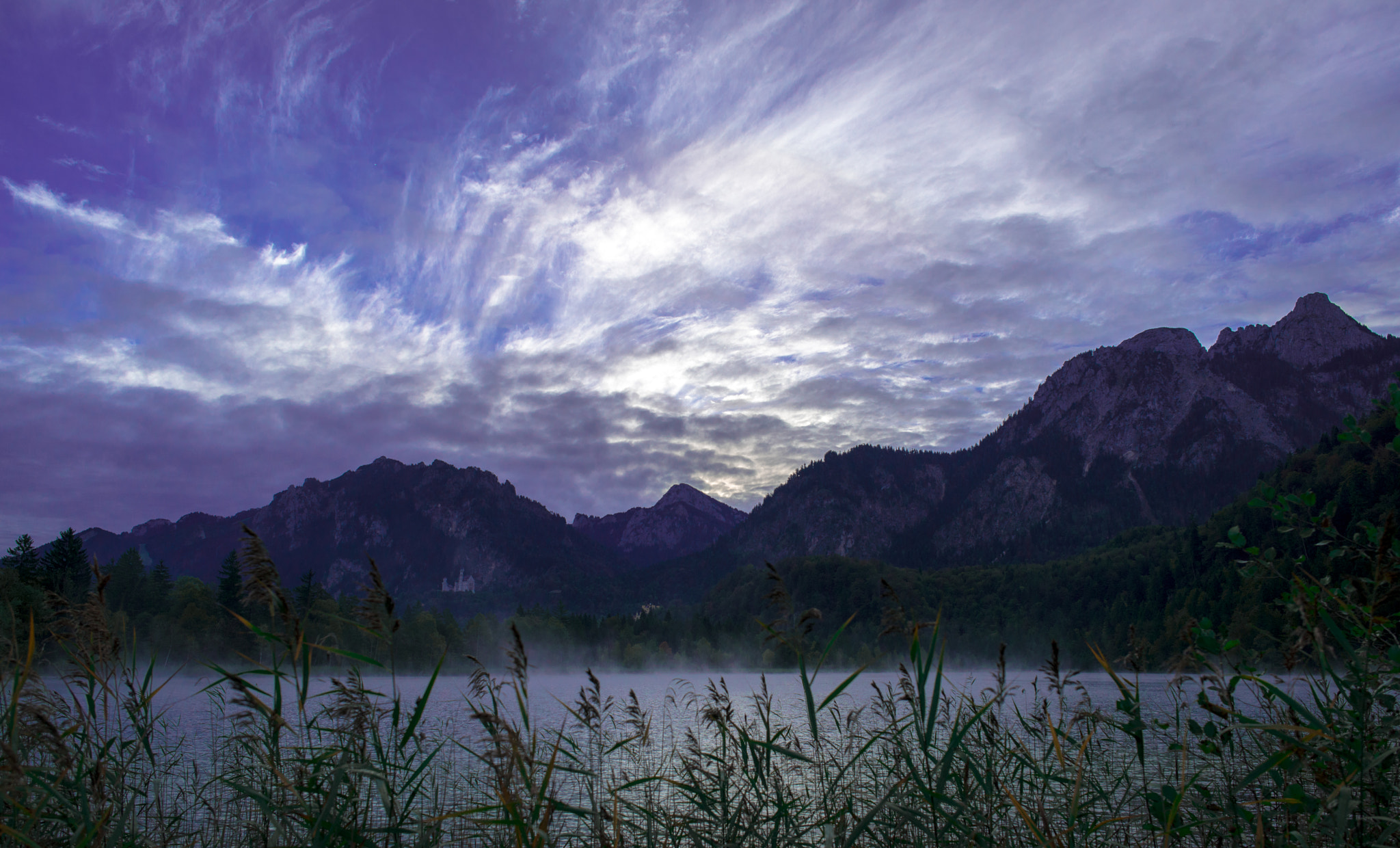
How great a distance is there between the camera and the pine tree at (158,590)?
75.5 meters

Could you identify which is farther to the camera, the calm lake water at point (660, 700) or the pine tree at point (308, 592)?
the pine tree at point (308, 592)

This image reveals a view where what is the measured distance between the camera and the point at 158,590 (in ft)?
259

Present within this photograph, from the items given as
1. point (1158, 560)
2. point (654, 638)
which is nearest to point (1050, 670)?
point (654, 638)

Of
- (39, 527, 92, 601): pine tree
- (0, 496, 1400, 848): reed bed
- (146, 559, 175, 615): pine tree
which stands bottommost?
(0, 496, 1400, 848): reed bed

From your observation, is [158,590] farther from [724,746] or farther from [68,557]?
[724,746]

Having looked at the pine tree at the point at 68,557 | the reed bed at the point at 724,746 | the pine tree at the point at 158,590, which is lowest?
the reed bed at the point at 724,746

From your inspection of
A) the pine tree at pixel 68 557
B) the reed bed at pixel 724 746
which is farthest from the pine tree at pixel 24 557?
the reed bed at pixel 724 746

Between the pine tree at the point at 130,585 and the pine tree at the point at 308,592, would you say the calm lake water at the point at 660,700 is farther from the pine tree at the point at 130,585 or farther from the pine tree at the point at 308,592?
the pine tree at the point at 130,585

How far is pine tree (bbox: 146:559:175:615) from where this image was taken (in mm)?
75500

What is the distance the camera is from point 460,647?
87.2 metres

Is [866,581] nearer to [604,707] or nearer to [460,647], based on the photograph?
[460,647]

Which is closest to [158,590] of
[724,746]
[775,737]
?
[724,746]

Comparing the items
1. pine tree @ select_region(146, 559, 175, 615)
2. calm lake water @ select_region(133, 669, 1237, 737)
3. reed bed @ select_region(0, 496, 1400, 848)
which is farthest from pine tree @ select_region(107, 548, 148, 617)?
reed bed @ select_region(0, 496, 1400, 848)

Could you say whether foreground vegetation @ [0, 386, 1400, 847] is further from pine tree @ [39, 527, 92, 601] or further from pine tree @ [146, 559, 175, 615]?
pine tree @ [146, 559, 175, 615]
